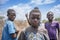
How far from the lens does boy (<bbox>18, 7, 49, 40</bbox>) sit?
276 cm

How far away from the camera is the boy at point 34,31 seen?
2760 mm

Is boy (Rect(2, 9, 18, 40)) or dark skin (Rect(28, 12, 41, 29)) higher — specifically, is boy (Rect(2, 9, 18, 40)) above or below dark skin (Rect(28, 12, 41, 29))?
below

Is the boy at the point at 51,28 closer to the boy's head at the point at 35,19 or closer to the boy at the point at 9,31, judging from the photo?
the boy at the point at 9,31

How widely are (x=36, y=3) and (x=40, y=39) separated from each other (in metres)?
4.01

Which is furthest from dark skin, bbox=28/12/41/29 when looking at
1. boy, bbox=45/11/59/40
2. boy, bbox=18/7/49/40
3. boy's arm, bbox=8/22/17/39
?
boy, bbox=45/11/59/40

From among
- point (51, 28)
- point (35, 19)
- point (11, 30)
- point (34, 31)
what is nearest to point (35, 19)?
point (35, 19)

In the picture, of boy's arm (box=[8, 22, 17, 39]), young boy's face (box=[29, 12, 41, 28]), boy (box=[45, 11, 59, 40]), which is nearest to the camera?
young boy's face (box=[29, 12, 41, 28])

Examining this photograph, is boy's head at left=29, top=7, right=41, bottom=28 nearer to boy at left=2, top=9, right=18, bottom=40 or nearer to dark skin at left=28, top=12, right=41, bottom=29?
dark skin at left=28, top=12, right=41, bottom=29

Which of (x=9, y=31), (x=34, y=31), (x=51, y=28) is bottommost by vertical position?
(x=51, y=28)

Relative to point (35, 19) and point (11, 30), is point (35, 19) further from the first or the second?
point (11, 30)

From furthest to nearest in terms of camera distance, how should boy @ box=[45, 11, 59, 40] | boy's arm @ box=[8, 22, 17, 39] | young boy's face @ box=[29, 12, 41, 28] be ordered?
boy @ box=[45, 11, 59, 40]
boy's arm @ box=[8, 22, 17, 39]
young boy's face @ box=[29, 12, 41, 28]

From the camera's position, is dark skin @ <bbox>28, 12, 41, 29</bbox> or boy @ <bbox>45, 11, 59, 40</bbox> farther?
boy @ <bbox>45, 11, 59, 40</bbox>

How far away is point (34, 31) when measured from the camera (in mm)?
2824

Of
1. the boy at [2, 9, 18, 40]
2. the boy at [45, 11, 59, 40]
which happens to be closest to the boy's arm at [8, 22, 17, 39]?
the boy at [2, 9, 18, 40]
